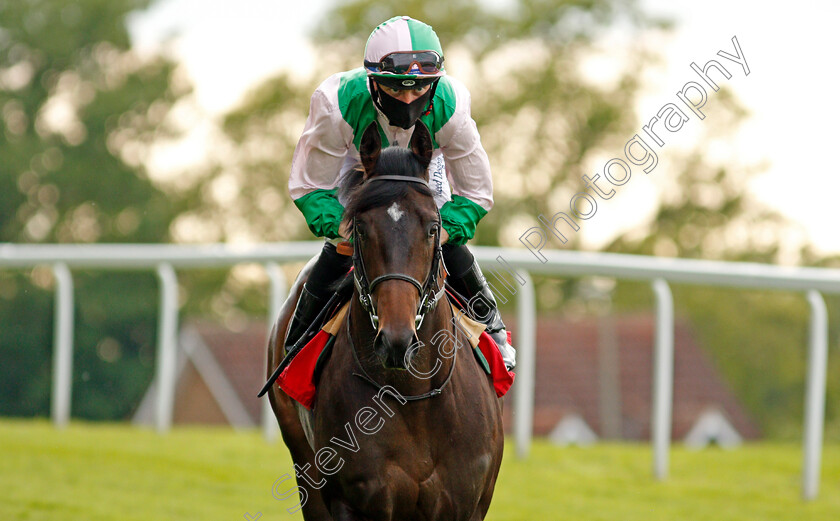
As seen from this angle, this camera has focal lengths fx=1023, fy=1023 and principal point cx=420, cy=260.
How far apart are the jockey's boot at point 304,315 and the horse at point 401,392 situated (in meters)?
0.31

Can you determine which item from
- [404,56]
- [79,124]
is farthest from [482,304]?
[79,124]

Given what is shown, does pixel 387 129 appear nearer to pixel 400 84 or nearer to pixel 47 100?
pixel 400 84

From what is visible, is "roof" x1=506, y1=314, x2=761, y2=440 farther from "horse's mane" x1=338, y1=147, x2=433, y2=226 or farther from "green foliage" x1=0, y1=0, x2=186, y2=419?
"horse's mane" x1=338, y1=147, x2=433, y2=226

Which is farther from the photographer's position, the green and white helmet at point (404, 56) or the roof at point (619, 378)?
the roof at point (619, 378)

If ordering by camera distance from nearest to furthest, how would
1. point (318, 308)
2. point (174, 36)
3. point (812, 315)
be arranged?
point (318, 308) → point (812, 315) → point (174, 36)

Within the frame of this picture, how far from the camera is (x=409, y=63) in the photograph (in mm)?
3666

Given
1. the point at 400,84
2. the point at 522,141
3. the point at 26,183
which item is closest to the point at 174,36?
the point at 26,183

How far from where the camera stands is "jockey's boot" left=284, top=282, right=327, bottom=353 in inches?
165

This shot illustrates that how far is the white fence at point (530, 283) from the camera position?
6.68m

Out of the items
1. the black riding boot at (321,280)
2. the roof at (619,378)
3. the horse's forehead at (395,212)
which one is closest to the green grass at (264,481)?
the black riding boot at (321,280)

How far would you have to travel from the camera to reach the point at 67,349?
328 inches

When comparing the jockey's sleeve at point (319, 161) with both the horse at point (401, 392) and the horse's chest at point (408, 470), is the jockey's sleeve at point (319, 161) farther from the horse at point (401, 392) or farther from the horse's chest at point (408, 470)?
A: the horse's chest at point (408, 470)

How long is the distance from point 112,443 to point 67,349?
944mm

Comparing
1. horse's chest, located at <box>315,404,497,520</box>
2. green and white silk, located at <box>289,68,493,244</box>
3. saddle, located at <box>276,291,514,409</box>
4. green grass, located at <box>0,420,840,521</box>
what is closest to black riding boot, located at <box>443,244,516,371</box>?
saddle, located at <box>276,291,514,409</box>
